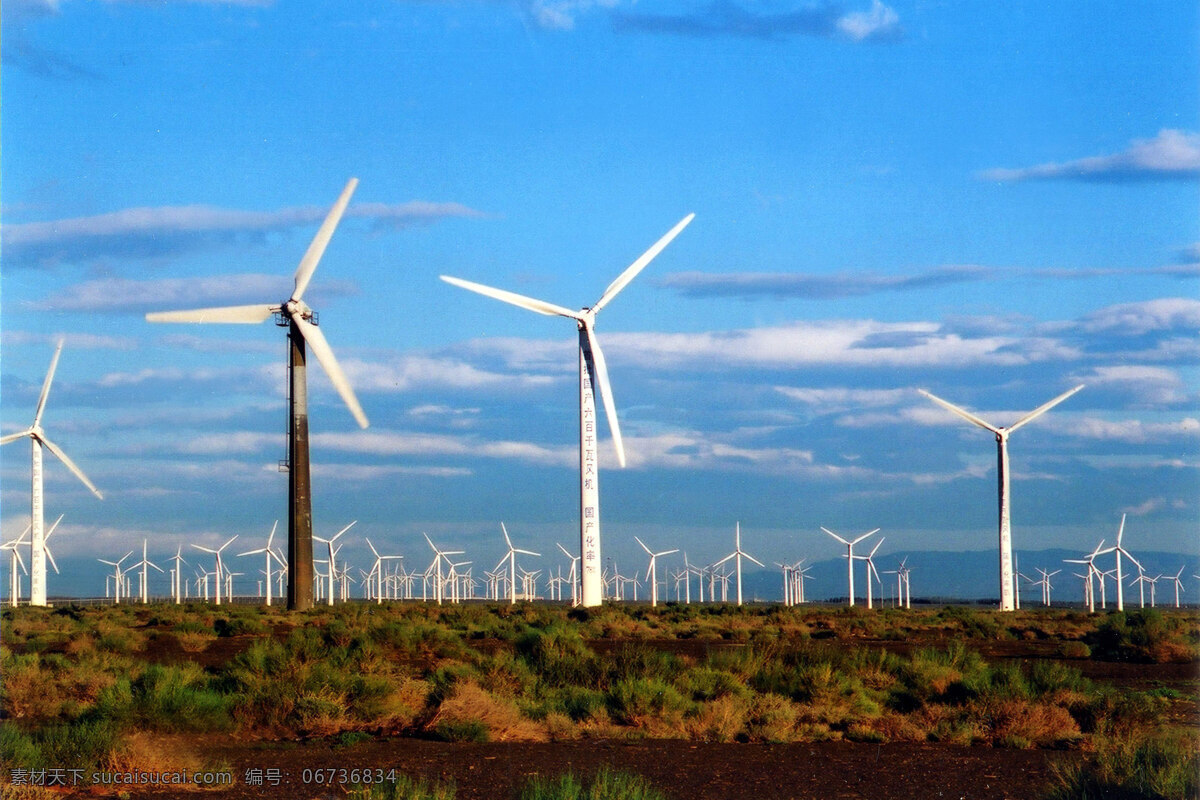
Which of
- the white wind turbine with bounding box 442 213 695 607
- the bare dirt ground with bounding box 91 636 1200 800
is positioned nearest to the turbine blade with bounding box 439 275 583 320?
the white wind turbine with bounding box 442 213 695 607

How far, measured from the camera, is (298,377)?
159ft

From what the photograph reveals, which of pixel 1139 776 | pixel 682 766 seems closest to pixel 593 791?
pixel 682 766

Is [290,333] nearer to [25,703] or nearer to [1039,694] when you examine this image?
[25,703]

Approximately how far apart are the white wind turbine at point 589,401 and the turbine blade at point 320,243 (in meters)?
5.23

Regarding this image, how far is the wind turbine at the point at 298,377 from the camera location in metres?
47.5

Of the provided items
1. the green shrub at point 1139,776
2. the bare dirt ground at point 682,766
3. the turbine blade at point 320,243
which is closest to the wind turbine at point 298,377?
the turbine blade at point 320,243

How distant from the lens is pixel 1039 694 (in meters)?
23.2

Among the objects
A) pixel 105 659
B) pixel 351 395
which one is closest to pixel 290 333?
pixel 351 395

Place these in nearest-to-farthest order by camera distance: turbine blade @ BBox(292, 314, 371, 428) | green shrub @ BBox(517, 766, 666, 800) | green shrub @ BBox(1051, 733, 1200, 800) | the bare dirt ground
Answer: green shrub @ BBox(517, 766, 666, 800) → green shrub @ BBox(1051, 733, 1200, 800) → the bare dirt ground → turbine blade @ BBox(292, 314, 371, 428)

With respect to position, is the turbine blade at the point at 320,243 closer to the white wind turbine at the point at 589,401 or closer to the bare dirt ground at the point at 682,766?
the white wind turbine at the point at 589,401

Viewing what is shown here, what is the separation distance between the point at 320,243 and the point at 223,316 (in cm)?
492

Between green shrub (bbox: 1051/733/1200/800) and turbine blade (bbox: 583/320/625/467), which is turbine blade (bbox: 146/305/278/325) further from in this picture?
green shrub (bbox: 1051/733/1200/800)

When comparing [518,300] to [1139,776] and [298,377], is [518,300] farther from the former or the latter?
[1139,776]

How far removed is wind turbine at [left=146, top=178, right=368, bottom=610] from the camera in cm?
4750
